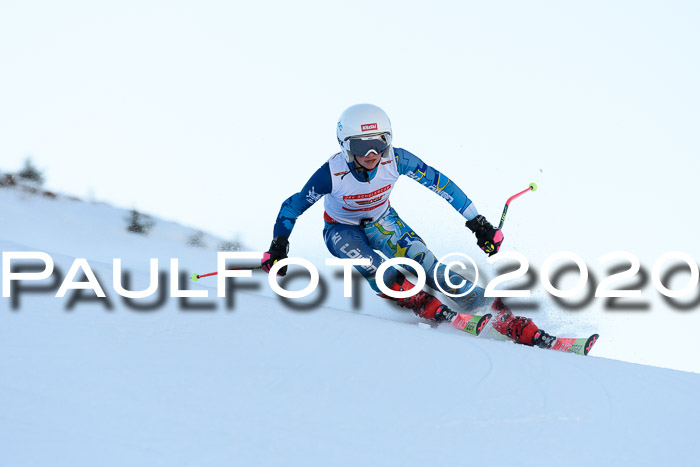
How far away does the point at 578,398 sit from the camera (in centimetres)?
293

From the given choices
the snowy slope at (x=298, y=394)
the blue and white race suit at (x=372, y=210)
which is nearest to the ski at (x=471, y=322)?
the blue and white race suit at (x=372, y=210)

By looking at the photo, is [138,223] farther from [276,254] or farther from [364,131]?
[364,131]

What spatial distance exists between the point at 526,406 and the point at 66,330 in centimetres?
218

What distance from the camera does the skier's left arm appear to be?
514 cm

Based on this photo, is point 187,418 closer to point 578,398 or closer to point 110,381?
point 110,381

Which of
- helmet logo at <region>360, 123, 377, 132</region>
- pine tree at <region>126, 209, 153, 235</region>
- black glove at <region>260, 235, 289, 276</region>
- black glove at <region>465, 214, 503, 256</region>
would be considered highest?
helmet logo at <region>360, 123, 377, 132</region>

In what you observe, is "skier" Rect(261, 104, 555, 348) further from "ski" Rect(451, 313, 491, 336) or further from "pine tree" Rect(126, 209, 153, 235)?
"pine tree" Rect(126, 209, 153, 235)

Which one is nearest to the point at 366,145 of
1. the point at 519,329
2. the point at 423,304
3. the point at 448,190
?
the point at 448,190

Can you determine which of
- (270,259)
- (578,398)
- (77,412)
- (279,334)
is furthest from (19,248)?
(578,398)

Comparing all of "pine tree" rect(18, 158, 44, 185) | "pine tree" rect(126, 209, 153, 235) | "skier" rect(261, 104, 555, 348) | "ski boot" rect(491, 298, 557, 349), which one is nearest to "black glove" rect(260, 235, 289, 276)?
"skier" rect(261, 104, 555, 348)

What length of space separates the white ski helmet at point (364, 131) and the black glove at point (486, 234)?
0.95m

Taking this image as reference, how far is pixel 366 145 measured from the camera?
4.82m

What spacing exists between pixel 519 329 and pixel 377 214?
1.48 meters

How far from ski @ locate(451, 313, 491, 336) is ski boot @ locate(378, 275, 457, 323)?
0.22ft
